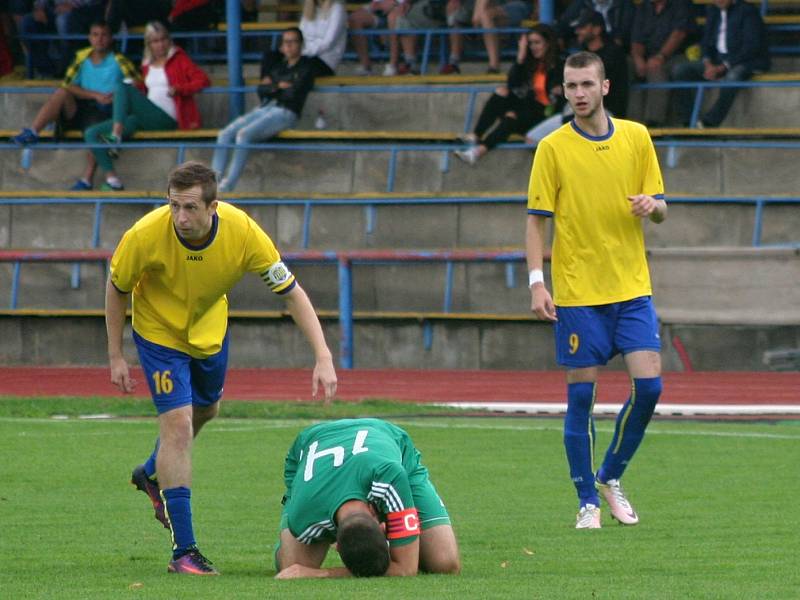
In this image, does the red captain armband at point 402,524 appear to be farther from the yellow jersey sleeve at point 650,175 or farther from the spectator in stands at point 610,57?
the spectator in stands at point 610,57

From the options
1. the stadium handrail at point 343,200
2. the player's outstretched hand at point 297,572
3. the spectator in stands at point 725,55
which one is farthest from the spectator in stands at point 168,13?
the player's outstretched hand at point 297,572

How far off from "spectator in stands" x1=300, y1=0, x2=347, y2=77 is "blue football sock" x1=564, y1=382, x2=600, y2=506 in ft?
45.3

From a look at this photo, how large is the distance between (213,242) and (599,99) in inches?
89.1

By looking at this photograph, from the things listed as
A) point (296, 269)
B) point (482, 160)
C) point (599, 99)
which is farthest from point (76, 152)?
point (599, 99)

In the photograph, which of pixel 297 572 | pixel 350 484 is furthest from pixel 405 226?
pixel 350 484

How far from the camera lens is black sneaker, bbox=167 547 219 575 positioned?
7.16 m

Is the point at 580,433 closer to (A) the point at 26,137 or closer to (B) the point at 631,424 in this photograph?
(B) the point at 631,424

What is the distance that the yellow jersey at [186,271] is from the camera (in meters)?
7.54

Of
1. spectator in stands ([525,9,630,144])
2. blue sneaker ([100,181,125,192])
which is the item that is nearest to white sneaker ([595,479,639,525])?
spectator in stands ([525,9,630,144])

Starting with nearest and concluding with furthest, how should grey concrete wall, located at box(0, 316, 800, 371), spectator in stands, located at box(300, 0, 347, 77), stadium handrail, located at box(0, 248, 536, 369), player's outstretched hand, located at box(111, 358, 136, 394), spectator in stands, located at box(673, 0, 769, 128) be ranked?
player's outstretched hand, located at box(111, 358, 136, 394) < grey concrete wall, located at box(0, 316, 800, 371) < stadium handrail, located at box(0, 248, 536, 369) < spectator in stands, located at box(673, 0, 769, 128) < spectator in stands, located at box(300, 0, 347, 77)

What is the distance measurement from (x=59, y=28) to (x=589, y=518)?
1854 cm

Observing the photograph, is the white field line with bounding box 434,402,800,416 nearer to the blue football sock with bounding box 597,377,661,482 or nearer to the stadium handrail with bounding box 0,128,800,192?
the stadium handrail with bounding box 0,128,800,192

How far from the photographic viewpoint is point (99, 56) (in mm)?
22594

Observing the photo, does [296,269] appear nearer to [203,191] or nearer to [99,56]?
[99,56]
